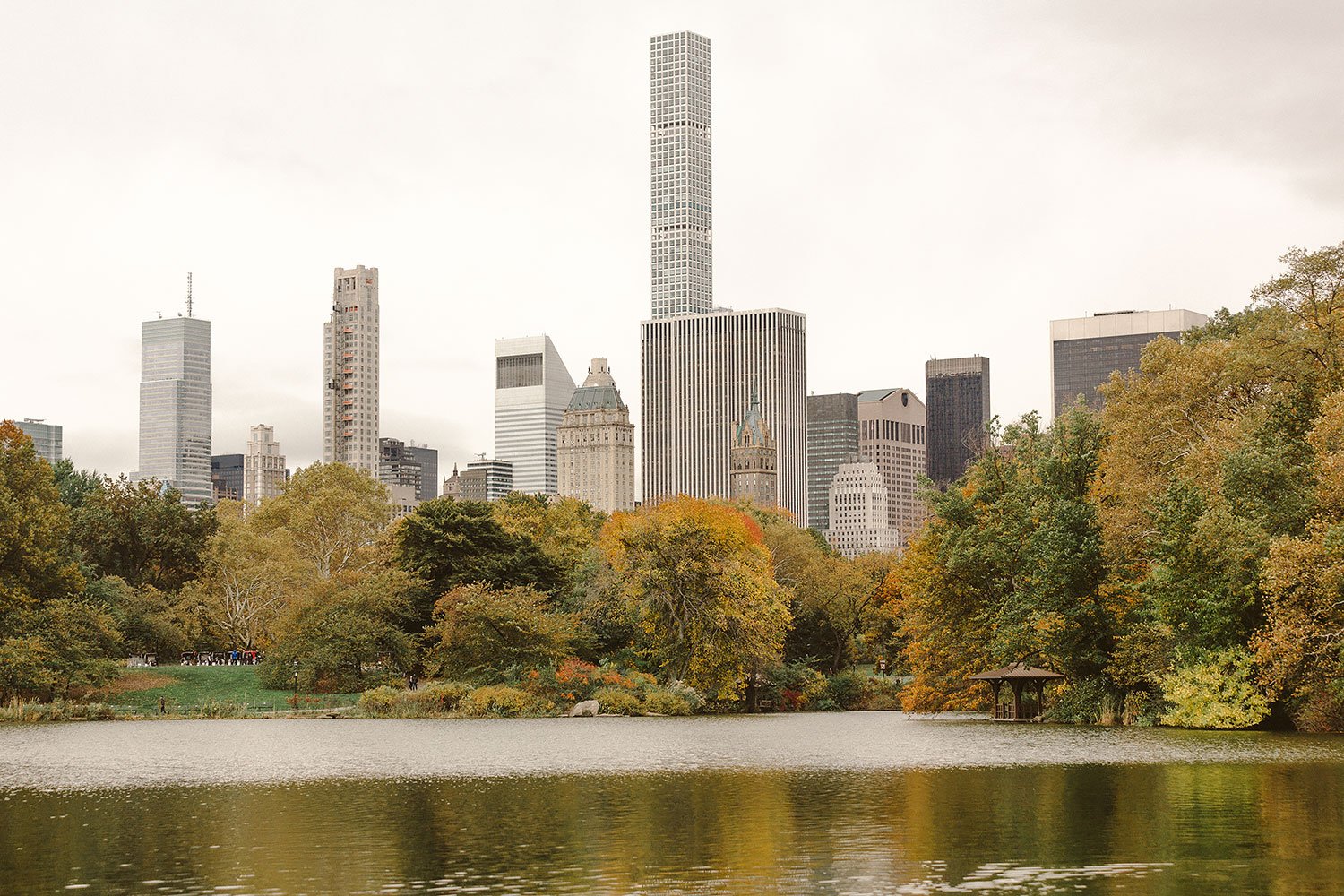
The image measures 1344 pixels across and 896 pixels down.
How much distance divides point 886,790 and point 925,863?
10.4 m

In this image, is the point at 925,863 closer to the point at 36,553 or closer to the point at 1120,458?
the point at 1120,458

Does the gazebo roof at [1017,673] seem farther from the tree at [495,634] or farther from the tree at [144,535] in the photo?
the tree at [144,535]

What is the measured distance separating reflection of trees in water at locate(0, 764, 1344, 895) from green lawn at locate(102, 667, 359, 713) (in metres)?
39.1

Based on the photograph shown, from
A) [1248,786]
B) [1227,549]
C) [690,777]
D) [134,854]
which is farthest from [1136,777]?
[134,854]

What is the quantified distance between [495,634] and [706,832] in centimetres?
4734

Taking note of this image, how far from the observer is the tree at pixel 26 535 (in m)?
66.7

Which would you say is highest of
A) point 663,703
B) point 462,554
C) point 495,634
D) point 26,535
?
point 26,535

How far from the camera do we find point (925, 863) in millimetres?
Result: 19828

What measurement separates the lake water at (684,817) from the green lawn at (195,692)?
23778 mm

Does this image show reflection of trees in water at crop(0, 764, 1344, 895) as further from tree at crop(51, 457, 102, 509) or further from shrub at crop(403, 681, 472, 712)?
tree at crop(51, 457, 102, 509)

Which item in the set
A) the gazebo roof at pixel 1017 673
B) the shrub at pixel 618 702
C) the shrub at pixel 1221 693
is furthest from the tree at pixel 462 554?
the shrub at pixel 1221 693

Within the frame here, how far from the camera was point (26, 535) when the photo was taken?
222 feet

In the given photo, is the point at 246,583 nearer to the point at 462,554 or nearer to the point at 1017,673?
the point at 462,554

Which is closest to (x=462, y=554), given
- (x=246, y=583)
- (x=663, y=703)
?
(x=663, y=703)
